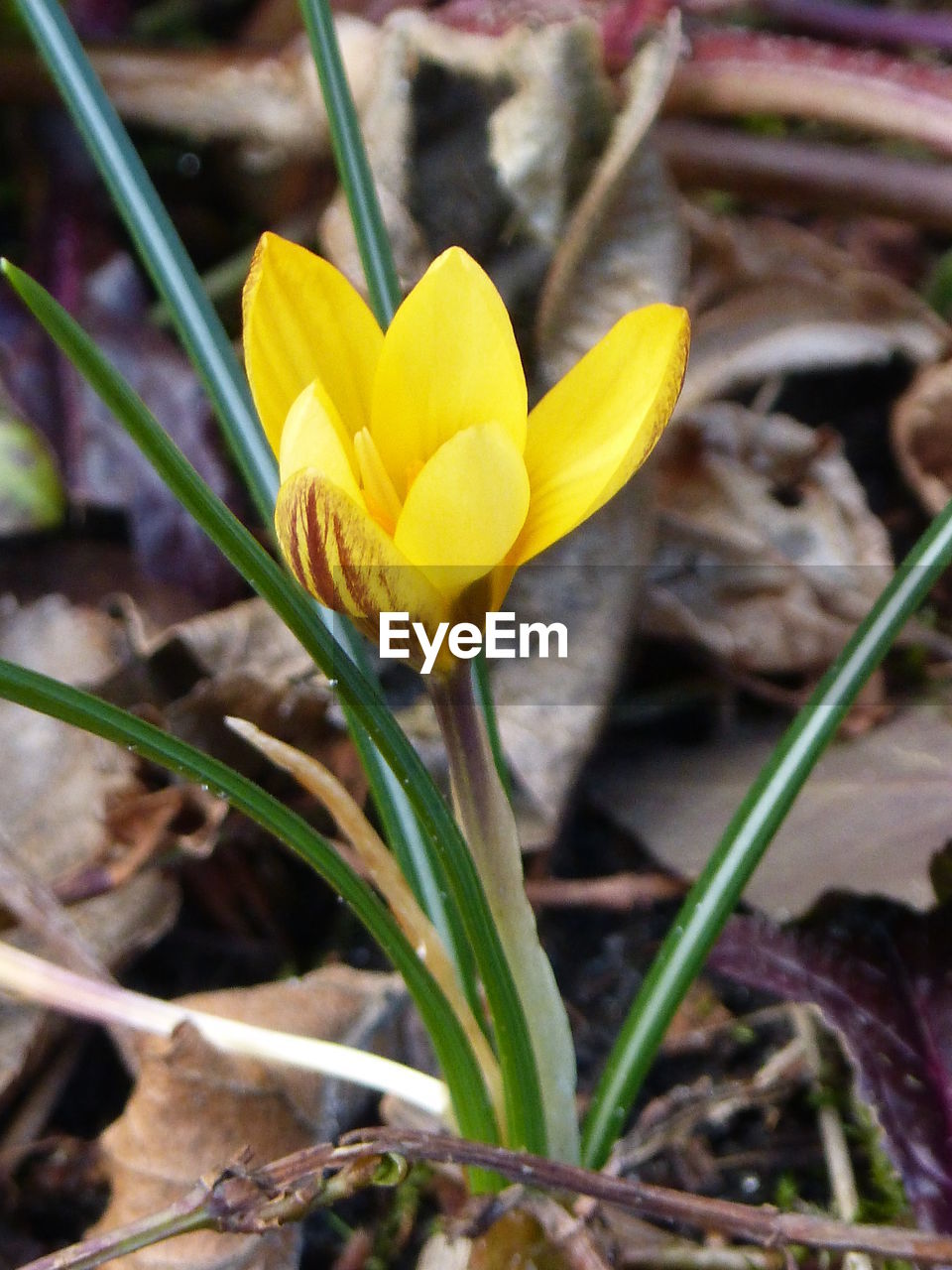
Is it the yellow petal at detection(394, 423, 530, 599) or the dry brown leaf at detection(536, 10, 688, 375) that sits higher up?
the yellow petal at detection(394, 423, 530, 599)

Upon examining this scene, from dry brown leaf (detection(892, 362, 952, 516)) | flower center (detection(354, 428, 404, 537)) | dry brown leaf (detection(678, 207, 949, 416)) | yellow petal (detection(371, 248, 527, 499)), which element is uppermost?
yellow petal (detection(371, 248, 527, 499))

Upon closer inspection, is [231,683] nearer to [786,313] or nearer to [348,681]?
[348,681]

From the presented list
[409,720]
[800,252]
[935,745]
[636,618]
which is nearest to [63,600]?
[409,720]

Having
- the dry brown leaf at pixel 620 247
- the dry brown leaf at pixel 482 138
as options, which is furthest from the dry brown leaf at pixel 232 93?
the dry brown leaf at pixel 620 247

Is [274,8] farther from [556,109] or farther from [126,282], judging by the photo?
[556,109]

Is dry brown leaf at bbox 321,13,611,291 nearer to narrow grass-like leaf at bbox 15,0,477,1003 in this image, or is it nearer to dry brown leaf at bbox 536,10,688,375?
dry brown leaf at bbox 536,10,688,375

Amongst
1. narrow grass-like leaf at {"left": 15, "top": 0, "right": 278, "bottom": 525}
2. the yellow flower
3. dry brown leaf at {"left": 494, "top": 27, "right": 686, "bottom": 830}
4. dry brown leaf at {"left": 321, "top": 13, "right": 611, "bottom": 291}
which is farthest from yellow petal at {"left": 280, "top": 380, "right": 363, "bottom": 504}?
dry brown leaf at {"left": 321, "top": 13, "right": 611, "bottom": 291}

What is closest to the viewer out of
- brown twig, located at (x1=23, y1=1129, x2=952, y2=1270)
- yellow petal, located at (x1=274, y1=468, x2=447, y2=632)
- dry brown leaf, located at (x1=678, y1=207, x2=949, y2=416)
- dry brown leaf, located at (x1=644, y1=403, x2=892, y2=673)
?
yellow petal, located at (x1=274, y1=468, x2=447, y2=632)
